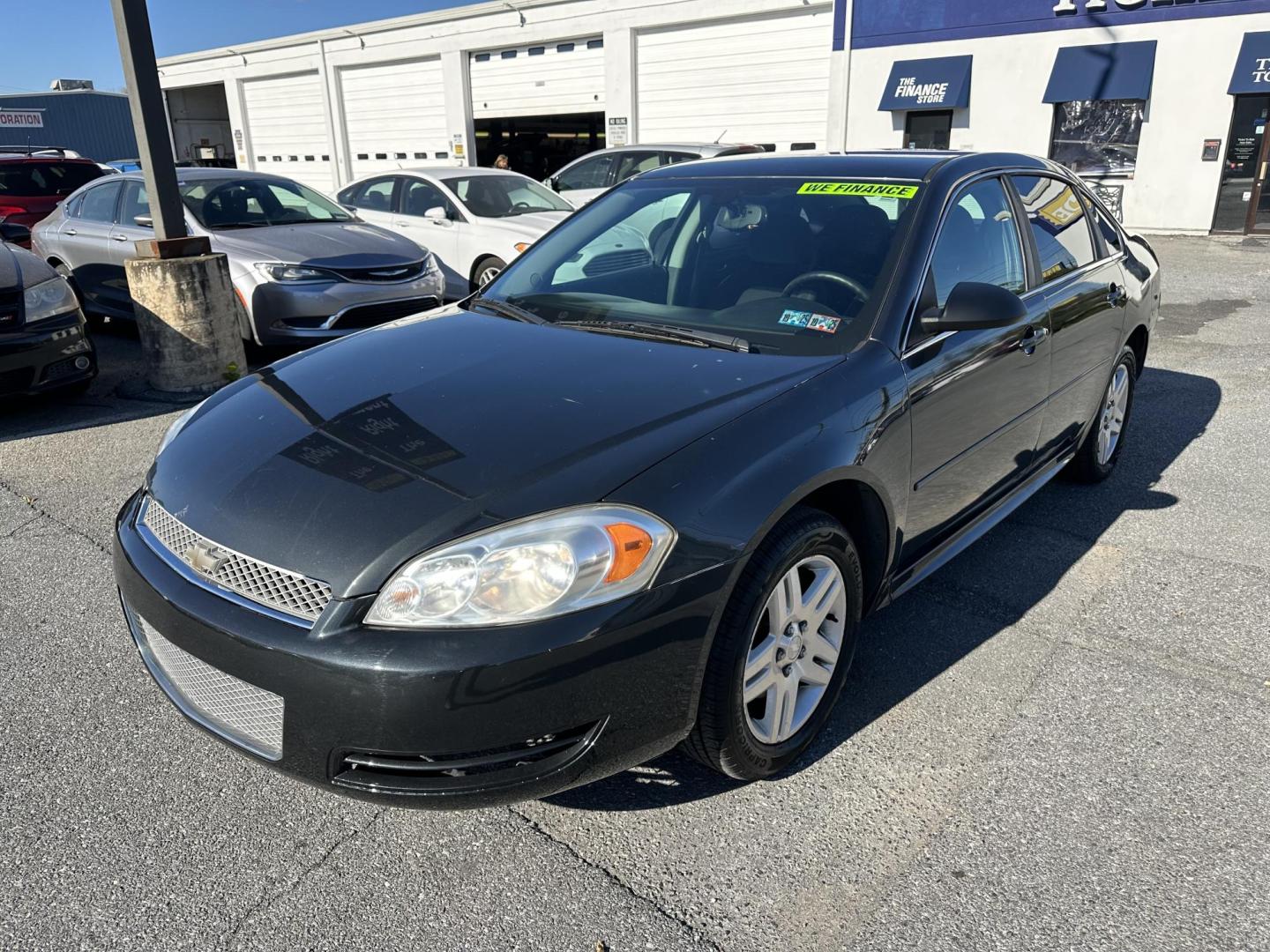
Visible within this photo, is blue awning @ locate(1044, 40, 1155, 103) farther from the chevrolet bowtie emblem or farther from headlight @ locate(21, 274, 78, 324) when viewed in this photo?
the chevrolet bowtie emblem

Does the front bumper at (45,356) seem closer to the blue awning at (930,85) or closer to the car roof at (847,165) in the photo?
the car roof at (847,165)

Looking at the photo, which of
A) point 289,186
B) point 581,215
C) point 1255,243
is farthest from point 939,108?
point 581,215

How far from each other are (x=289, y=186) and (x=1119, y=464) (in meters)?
7.19

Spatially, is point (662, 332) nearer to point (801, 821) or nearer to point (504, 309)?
point (504, 309)

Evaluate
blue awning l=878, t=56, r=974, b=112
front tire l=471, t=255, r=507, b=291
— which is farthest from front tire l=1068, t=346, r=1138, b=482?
blue awning l=878, t=56, r=974, b=112

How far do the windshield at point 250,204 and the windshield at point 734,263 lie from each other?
508 cm

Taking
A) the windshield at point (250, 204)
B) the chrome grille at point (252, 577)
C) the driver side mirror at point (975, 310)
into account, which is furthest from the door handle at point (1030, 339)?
the windshield at point (250, 204)

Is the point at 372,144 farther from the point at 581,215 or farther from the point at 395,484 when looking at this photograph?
the point at 395,484

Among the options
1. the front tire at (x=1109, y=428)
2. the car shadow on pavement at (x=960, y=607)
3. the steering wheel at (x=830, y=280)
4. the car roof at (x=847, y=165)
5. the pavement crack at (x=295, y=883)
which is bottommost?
the car shadow on pavement at (x=960, y=607)

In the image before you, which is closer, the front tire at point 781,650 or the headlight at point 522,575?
the headlight at point 522,575

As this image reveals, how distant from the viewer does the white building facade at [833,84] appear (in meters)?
16.4

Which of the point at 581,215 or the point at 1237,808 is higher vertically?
the point at 581,215

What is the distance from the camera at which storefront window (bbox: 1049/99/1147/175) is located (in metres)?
17.1

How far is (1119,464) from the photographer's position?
5133 mm
